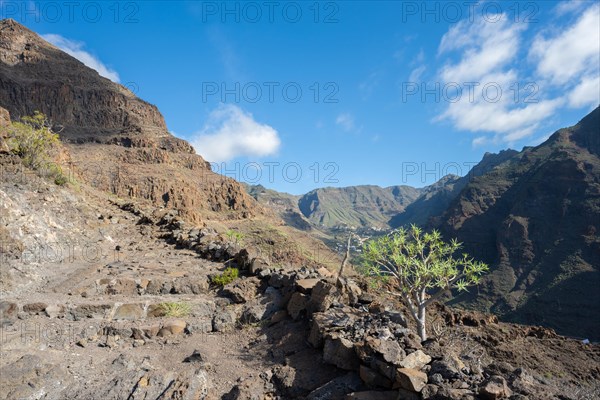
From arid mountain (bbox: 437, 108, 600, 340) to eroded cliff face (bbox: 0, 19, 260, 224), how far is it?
267 feet

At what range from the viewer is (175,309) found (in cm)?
874

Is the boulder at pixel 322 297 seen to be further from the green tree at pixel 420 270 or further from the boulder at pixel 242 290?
the boulder at pixel 242 290

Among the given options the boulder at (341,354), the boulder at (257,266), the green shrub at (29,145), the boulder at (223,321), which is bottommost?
the boulder at (341,354)

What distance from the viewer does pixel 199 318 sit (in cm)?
863

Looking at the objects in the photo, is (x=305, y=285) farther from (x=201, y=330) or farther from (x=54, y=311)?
(x=54, y=311)

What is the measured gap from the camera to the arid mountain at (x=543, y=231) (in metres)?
73.4

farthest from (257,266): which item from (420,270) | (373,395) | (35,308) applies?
(373,395)

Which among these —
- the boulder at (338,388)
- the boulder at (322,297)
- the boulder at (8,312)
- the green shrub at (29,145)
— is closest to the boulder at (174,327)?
the boulder at (322,297)

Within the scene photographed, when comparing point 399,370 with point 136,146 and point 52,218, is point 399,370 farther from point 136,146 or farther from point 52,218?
point 136,146

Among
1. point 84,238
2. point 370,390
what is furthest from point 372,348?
point 84,238

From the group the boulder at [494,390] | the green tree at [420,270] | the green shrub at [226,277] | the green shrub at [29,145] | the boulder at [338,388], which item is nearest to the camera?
the boulder at [494,390]

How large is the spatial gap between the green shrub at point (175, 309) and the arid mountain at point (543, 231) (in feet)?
258

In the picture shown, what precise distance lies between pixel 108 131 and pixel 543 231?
141 m

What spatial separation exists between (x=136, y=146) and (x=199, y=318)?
100888 mm
